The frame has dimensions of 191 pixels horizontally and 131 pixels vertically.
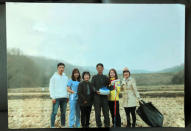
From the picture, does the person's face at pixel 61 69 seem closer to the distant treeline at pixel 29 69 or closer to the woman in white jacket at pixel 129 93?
the distant treeline at pixel 29 69

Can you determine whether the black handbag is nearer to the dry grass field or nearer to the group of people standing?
the dry grass field

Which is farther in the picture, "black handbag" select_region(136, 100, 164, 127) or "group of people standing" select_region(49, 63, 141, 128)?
"black handbag" select_region(136, 100, 164, 127)

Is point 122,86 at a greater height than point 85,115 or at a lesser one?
greater

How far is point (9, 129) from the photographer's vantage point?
4176 millimetres

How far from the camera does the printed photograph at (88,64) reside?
13.6 ft

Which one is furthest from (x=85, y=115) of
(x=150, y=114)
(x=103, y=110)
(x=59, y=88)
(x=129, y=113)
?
(x=150, y=114)

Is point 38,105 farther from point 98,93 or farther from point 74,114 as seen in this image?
point 98,93

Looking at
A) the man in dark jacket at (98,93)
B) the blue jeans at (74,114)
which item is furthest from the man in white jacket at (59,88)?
the man in dark jacket at (98,93)

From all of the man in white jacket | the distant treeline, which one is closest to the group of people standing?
the man in white jacket

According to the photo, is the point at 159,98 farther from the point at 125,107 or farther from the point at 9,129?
the point at 9,129

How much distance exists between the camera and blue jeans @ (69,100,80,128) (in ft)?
13.6

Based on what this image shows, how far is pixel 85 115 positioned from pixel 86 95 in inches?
13.9

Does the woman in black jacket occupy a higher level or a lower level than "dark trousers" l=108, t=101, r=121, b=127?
higher

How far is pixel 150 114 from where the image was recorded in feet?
14.0
